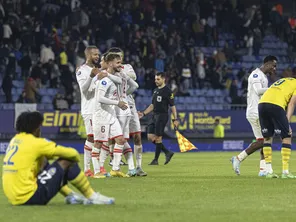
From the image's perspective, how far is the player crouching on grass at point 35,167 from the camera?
10.2m

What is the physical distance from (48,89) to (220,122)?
22.4ft

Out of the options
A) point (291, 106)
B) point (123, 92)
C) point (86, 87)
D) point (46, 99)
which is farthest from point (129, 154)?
point (46, 99)

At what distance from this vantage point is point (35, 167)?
10.4 meters

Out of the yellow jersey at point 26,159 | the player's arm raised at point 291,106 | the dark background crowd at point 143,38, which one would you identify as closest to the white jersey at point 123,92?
the player's arm raised at point 291,106

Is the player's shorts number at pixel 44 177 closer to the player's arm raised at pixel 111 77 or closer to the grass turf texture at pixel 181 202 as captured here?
the grass turf texture at pixel 181 202

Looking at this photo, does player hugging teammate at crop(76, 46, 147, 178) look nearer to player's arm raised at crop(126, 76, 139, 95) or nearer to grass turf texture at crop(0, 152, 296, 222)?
player's arm raised at crop(126, 76, 139, 95)

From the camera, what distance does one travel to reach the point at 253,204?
11.2 m

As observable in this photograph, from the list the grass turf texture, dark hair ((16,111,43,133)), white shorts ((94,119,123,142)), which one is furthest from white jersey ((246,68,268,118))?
dark hair ((16,111,43,133))

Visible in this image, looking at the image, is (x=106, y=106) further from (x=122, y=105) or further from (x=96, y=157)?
(x=96, y=157)

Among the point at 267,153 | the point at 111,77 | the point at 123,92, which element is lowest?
the point at 267,153

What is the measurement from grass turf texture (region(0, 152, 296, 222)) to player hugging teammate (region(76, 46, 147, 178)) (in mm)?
746

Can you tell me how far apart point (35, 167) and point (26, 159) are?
0.59 ft

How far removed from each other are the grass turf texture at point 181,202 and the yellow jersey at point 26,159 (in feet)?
0.84

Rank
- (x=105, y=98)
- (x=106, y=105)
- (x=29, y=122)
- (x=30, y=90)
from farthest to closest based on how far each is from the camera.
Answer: (x=30, y=90), (x=106, y=105), (x=105, y=98), (x=29, y=122)
